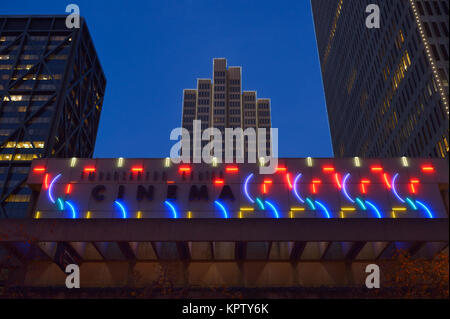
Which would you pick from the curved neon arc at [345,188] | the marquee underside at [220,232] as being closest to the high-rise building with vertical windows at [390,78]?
the curved neon arc at [345,188]

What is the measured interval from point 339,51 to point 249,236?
105m

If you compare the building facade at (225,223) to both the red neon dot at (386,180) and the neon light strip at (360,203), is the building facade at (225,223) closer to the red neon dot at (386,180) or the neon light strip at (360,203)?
the neon light strip at (360,203)

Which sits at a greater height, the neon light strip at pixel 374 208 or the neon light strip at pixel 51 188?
the neon light strip at pixel 51 188

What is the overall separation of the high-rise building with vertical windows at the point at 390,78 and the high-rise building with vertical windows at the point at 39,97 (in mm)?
91986

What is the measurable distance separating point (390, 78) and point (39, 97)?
372 feet

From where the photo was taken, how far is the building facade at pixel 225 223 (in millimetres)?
21688

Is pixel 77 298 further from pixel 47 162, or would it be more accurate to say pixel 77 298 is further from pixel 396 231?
pixel 396 231

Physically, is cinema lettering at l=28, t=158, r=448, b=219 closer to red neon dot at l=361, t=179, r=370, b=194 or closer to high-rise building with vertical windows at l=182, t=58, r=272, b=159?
red neon dot at l=361, t=179, r=370, b=194

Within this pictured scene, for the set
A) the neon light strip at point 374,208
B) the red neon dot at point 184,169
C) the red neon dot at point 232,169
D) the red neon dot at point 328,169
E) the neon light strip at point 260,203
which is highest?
the red neon dot at point 184,169

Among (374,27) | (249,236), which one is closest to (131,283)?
(249,236)

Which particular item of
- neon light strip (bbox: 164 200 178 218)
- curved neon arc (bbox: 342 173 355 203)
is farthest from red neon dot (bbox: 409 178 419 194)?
neon light strip (bbox: 164 200 178 218)

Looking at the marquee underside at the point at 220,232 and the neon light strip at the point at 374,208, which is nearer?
the marquee underside at the point at 220,232

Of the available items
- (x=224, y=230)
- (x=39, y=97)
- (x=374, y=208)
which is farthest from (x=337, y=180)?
(x=39, y=97)

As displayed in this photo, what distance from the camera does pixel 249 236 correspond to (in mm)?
21562
